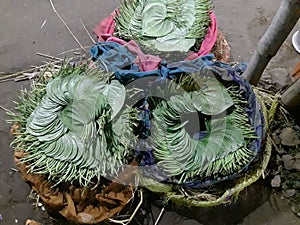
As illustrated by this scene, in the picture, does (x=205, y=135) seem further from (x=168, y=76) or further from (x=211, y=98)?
(x=168, y=76)

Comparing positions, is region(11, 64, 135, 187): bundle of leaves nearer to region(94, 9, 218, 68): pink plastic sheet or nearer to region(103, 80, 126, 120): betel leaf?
region(103, 80, 126, 120): betel leaf

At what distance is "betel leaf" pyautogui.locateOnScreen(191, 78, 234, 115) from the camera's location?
180 cm

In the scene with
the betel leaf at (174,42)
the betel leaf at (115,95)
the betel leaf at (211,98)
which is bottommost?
the betel leaf at (211,98)

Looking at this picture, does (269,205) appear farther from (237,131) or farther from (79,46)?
(79,46)

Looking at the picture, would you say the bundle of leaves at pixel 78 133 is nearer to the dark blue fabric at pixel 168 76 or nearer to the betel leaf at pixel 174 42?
the dark blue fabric at pixel 168 76

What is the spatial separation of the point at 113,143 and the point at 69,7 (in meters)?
0.95

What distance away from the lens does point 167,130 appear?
1.79 metres

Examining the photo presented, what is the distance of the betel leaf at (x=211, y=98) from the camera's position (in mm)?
1801

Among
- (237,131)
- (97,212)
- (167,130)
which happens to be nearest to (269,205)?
(237,131)

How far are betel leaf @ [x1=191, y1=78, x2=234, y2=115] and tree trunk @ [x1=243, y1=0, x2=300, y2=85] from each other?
21 centimetres

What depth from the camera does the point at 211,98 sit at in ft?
5.92

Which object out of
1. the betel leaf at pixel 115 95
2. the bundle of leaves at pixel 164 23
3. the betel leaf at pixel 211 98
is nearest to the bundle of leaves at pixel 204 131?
the betel leaf at pixel 211 98

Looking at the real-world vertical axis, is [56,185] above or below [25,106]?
below

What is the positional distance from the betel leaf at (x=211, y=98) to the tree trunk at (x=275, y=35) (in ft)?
0.70
